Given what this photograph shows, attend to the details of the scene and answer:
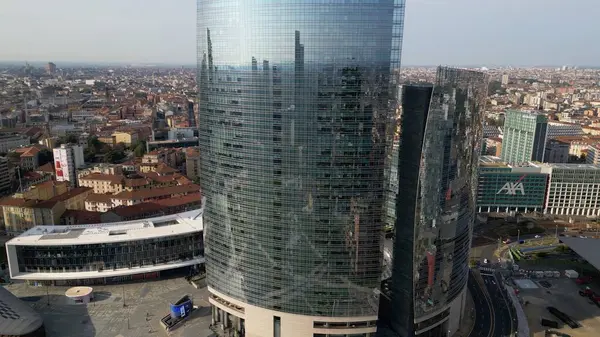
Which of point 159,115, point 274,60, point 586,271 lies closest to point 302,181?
point 274,60

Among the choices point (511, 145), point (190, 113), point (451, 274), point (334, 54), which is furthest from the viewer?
point (190, 113)

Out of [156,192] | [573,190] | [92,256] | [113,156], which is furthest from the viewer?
[113,156]

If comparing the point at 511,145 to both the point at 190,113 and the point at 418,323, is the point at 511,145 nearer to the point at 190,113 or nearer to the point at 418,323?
the point at 418,323

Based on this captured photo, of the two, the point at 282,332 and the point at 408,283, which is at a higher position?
the point at 408,283

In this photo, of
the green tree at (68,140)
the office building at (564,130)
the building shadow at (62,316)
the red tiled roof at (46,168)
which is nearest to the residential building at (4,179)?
the red tiled roof at (46,168)

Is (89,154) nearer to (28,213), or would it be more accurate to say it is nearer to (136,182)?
(136,182)

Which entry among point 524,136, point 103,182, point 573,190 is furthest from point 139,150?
point 573,190

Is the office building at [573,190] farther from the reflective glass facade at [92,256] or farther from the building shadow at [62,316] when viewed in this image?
the building shadow at [62,316]
